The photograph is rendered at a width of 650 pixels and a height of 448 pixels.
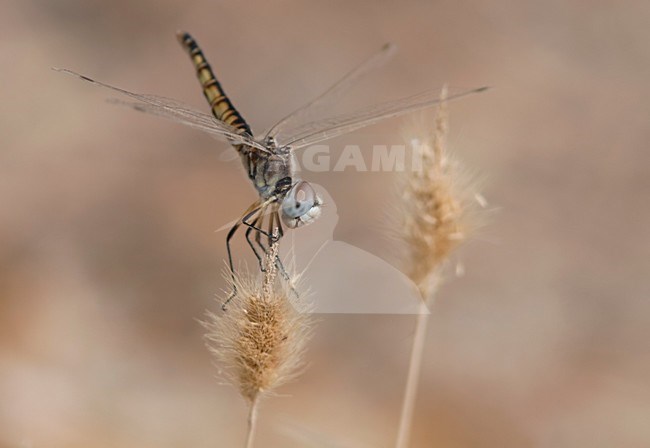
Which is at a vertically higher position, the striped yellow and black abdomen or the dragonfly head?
the striped yellow and black abdomen

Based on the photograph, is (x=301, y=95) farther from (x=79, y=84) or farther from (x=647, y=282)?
(x=647, y=282)

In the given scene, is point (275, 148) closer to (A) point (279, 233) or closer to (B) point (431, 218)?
(A) point (279, 233)

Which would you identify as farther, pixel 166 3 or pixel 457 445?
pixel 166 3

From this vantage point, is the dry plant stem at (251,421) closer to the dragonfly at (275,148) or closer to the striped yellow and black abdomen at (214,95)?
the dragonfly at (275,148)

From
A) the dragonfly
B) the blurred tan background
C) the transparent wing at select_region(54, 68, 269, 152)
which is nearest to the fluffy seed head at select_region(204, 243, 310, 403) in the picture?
the dragonfly

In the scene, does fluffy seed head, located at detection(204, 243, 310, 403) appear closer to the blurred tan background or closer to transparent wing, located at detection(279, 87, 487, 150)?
transparent wing, located at detection(279, 87, 487, 150)

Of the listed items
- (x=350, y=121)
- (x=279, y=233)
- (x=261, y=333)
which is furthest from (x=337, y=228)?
(x=261, y=333)

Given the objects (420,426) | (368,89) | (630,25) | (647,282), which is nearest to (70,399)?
(420,426)
